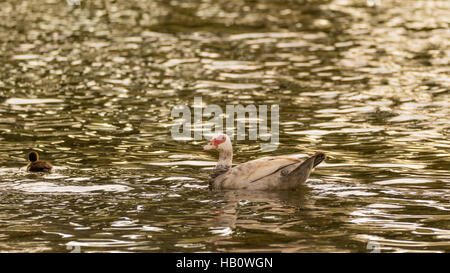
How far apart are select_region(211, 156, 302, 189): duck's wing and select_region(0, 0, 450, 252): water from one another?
27cm

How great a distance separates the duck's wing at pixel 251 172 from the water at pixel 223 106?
0.27m

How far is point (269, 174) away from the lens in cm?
1468

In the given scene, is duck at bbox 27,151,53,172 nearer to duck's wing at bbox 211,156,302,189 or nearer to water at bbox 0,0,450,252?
water at bbox 0,0,450,252

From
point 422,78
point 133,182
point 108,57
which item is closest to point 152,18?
point 108,57

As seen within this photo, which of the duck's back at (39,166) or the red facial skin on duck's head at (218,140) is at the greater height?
the red facial skin on duck's head at (218,140)

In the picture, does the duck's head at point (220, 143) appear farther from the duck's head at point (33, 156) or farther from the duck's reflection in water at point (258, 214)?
the duck's head at point (33, 156)

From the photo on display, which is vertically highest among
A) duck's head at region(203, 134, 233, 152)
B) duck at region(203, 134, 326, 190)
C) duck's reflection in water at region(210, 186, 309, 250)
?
duck's head at region(203, 134, 233, 152)

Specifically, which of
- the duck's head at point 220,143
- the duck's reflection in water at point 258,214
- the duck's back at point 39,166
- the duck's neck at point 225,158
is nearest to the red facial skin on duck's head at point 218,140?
the duck's head at point 220,143

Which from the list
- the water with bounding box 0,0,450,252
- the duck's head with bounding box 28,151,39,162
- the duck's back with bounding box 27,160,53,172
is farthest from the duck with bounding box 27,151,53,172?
the duck's head with bounding box 28,151,39,162

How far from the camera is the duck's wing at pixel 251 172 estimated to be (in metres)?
14.6

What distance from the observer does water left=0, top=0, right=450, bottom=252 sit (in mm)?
12688

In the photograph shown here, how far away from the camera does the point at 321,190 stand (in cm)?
1484

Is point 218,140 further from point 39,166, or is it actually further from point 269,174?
point 39,166

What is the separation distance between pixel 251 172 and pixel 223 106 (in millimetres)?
7425
